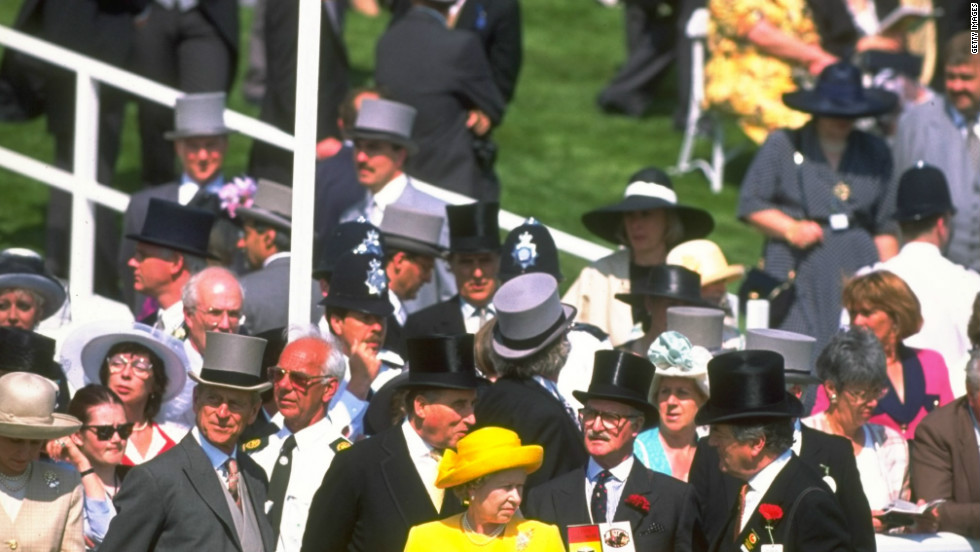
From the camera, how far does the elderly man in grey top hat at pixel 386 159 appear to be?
1166 cm

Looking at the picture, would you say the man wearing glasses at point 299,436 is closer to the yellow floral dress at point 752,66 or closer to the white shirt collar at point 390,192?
the white shirt collar at point 390,192

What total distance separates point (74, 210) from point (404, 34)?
6.90ft

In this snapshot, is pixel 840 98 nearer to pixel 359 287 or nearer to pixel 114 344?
pixel 359 287

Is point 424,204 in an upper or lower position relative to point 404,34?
lower

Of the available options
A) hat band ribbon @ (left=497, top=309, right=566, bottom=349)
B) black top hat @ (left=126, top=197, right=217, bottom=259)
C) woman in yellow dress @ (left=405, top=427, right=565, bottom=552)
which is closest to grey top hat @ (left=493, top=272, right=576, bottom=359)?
hat band ribbon @ (left=497, top=309, right=566, bottom=349)

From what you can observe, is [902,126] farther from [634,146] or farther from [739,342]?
[634,146]

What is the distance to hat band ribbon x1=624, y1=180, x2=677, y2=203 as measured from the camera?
11.4 m

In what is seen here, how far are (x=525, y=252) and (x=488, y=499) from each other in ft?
9.81

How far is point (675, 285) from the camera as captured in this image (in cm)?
1048

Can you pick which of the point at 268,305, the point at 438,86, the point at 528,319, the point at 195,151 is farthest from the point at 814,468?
the point at 438,86

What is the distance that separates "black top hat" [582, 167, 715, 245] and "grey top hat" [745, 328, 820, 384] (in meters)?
1.55

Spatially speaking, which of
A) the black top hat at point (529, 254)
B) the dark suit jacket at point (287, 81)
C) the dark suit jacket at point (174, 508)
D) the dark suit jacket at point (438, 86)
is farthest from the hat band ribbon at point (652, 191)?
the dark suit jacket at point (174, 508)

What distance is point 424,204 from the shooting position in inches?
463

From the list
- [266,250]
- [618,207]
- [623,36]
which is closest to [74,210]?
[266,250]
